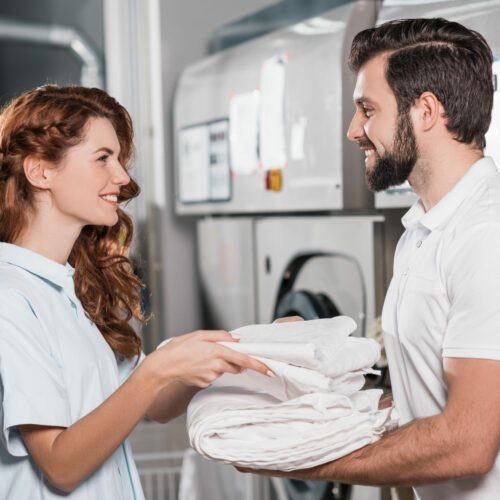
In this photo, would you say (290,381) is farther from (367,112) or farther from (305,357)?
(367,112)

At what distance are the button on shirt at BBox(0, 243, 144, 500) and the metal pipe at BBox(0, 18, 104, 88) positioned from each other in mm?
2674

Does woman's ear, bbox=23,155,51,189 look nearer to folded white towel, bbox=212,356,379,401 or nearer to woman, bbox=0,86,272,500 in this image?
woman, bbox=0,86,272,500

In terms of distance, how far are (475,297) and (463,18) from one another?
850 millimetres

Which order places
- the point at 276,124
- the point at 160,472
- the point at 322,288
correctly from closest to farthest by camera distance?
the point at 322,288 < the point at 276,124 < the point at 160,472

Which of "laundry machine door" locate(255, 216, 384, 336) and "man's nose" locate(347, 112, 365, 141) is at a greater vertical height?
"man's nose" locate(347, 112, 365, 141)

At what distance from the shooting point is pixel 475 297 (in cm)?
117

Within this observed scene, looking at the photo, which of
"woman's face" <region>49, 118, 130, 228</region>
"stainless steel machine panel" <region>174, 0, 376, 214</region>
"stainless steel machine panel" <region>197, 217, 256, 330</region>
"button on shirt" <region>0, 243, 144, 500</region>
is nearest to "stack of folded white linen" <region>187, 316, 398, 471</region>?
"button on shirt" <region>0, 243, 144, 500</region>

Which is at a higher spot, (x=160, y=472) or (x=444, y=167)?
(x=444, y=167)

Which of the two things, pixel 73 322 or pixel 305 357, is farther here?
pixel 73 322

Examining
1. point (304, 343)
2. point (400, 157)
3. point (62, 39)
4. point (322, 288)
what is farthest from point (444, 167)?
point (62, 39)

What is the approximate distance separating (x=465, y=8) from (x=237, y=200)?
4.72 feet

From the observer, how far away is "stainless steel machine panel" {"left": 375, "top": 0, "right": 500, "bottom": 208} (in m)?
1.62

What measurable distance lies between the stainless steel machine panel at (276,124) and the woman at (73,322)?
82 cm

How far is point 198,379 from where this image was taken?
4.14 ft
